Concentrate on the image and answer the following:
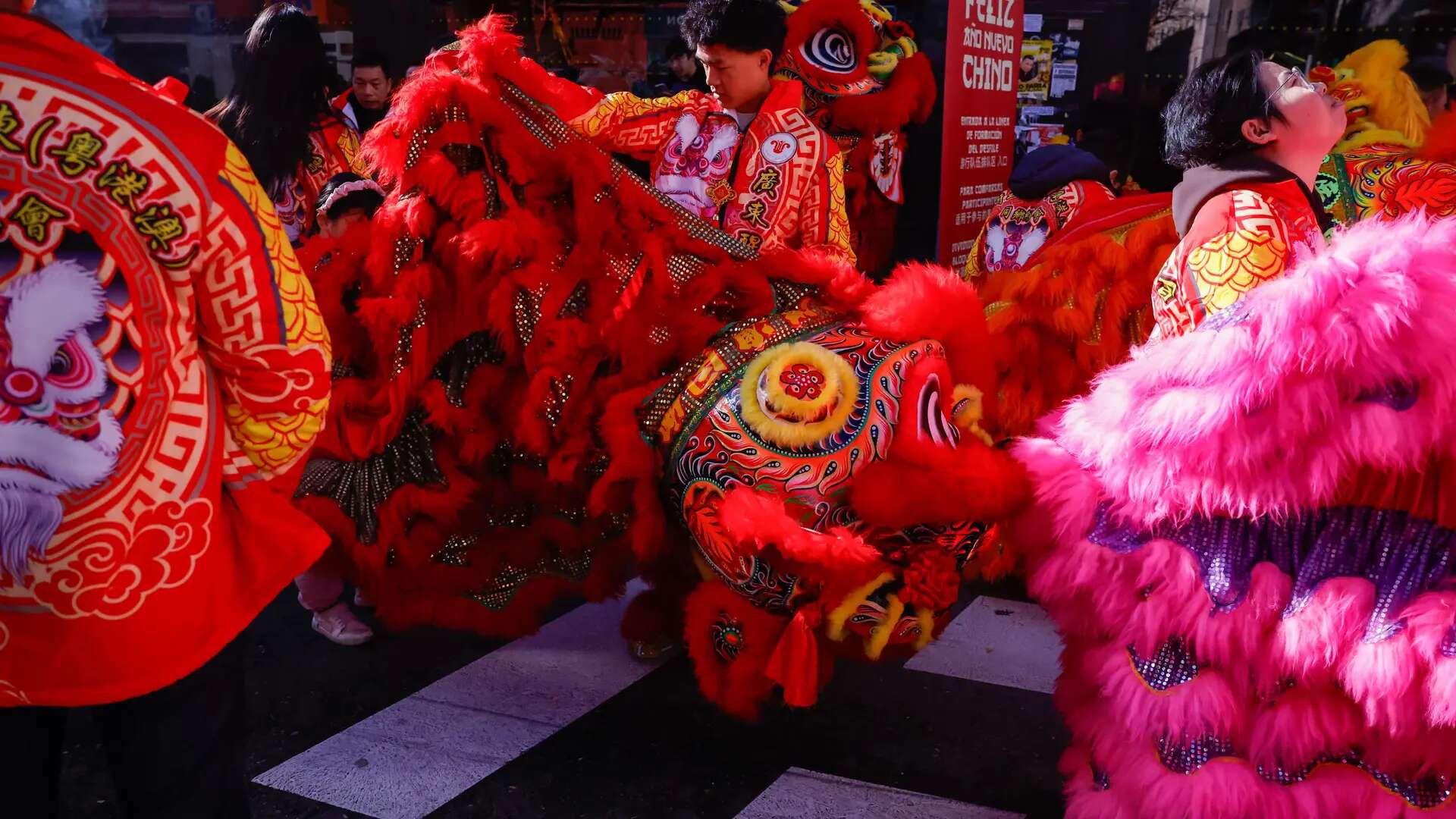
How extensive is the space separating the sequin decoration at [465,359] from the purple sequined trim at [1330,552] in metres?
1.55

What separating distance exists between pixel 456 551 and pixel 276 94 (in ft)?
6.10

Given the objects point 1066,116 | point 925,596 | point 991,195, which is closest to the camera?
point 925,596

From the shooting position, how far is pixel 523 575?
2723mm

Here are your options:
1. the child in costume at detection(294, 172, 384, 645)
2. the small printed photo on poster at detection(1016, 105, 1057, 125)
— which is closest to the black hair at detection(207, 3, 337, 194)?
the child in costume at detection(294, 172, 384, 645)

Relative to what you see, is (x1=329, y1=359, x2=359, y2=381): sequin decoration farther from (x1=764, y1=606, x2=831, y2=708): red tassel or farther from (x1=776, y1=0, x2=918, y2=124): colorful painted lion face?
(x1=776, y1=0, x2=918, y2=124): colorful painted lion face

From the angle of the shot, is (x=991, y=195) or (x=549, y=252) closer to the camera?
(x=549, y=252)

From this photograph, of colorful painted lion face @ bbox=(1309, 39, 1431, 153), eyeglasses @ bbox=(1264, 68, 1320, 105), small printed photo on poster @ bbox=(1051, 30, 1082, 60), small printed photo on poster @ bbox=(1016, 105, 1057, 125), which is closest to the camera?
eyeglasses @ bbox=(1264, 68, 1320, 105)

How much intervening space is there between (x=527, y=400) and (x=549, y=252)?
35 cm

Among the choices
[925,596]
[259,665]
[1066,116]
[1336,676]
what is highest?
[1066,116]

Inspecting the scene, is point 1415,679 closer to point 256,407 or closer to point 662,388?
point 662,388

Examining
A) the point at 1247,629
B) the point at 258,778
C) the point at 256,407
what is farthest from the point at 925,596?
the point at 258,778

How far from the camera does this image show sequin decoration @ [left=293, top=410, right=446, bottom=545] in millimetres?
2602

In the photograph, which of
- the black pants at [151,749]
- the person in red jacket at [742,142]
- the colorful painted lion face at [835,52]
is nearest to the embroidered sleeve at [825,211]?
the person in red jacket at [742,142]

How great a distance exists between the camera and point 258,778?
2.48m
